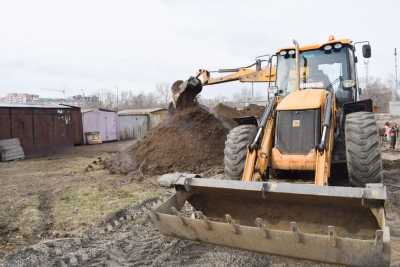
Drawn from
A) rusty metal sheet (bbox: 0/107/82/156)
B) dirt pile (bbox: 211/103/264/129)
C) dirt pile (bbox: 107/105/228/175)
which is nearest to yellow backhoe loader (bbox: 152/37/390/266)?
dirt pile (bbox: 107/105/228/175)

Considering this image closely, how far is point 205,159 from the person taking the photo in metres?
9.56

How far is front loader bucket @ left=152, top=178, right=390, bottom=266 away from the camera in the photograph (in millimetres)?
3141

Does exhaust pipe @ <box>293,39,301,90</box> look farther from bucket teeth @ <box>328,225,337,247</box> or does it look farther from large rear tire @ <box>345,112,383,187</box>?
bucket teeth @ <box>328,225,337,247</box>

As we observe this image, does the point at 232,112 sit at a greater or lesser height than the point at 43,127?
greater

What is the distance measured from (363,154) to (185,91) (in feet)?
19.2

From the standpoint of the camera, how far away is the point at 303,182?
5125mm

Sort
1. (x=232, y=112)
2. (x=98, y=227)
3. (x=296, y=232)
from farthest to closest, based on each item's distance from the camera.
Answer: (x=232, y=112) < (x=98, y=227) < (x=296, y=232)

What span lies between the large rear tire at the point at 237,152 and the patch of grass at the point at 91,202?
2121 mm

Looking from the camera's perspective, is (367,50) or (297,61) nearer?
(297,61)

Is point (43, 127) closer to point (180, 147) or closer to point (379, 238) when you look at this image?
point (180, 147)

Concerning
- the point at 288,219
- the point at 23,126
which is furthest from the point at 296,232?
the point at 23,126

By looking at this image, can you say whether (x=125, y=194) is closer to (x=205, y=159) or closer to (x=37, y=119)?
(x=205, y=159)

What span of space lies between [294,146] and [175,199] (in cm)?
174

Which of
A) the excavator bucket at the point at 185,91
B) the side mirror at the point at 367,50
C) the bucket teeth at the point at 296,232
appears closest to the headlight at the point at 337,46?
the side mirror at the point at 367,50
